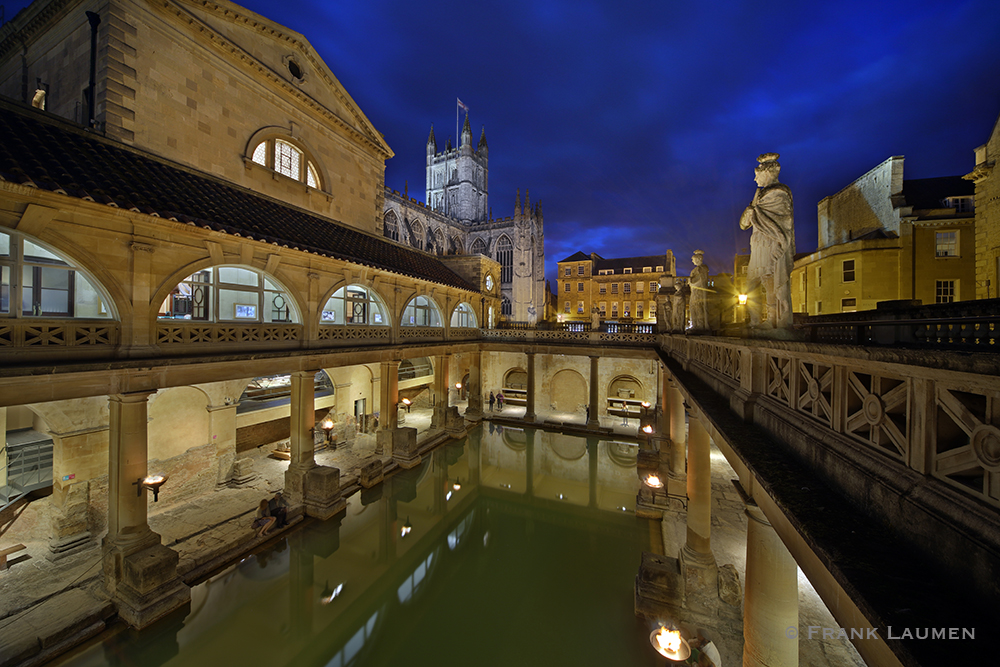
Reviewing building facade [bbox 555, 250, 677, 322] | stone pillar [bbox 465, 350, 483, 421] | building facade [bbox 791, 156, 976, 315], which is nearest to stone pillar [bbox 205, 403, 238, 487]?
stone pillar [bbox 465, 350, 483, 421]

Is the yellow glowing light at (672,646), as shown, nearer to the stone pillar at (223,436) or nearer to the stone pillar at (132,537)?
the stone pillar at (132,537)

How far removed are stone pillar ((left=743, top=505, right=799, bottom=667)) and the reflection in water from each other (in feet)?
14.1

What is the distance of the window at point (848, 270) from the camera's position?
1919 centimetres

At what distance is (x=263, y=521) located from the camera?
39.2 ft

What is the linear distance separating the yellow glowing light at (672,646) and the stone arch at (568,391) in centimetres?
2122

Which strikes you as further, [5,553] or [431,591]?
[431,591]

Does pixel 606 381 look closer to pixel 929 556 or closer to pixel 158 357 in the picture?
pixel 158 357

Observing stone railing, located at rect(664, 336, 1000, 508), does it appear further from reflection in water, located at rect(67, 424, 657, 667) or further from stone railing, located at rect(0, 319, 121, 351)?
stone railing, located at rect(0, 319, 121, 351)

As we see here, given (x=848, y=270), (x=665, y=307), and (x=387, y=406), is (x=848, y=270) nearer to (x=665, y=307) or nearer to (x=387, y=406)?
(x=665, y=307)

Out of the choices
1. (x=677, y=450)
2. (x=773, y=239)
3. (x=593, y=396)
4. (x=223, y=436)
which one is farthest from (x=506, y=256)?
(x=773, y=239)

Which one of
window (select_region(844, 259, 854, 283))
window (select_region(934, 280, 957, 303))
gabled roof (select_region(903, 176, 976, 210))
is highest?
gabled roof (select_region(903, 176, 976, 210))

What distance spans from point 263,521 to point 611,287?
167ft

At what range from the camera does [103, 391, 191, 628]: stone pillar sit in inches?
346

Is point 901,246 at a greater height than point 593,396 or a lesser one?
greater
